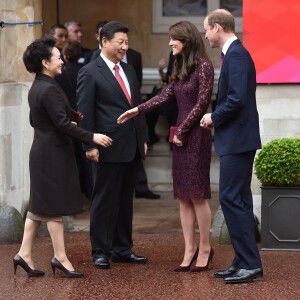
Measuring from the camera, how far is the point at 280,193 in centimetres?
963

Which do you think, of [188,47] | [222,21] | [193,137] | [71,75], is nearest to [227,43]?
[222,21]

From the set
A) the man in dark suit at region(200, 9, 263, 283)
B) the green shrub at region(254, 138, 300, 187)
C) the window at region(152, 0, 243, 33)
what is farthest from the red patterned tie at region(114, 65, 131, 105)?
the window at region(152, 0, 243, 33)

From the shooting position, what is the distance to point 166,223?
11516 millimetres

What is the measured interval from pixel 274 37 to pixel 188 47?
149cm

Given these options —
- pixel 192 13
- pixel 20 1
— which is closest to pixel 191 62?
pixel 20 1

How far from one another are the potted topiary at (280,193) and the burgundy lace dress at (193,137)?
34.4 inches

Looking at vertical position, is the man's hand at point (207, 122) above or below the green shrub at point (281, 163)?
above

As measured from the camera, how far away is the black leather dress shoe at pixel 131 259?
9305 millimetres

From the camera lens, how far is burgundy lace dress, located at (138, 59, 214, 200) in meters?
8.73

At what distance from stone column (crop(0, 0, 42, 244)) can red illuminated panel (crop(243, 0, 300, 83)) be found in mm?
2191

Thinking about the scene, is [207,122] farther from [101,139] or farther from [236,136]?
[101,139]

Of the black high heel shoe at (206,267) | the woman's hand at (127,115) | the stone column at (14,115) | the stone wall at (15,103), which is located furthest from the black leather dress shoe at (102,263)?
the stone wall at (15,103)

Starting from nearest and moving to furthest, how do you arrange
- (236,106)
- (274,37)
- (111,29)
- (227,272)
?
1. (236,106)
2. (227,272)
3. (111,29)
4. (274,37)

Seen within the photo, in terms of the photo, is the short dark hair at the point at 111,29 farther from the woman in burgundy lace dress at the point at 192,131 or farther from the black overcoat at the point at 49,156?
the black overcoat at the point at 49,156
